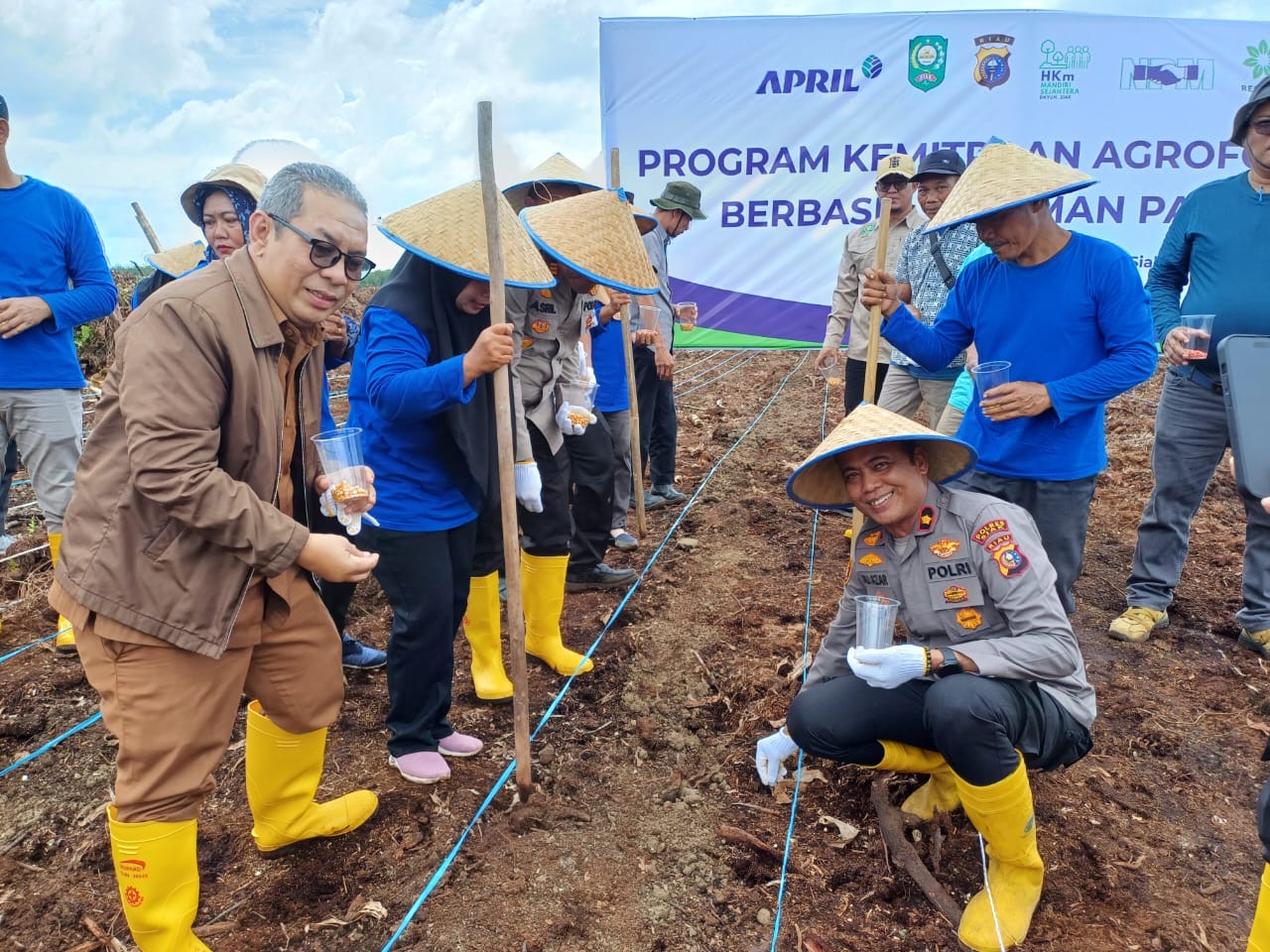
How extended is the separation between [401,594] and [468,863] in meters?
0.85

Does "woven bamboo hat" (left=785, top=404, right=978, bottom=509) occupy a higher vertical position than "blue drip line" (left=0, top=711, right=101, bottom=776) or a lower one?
higher

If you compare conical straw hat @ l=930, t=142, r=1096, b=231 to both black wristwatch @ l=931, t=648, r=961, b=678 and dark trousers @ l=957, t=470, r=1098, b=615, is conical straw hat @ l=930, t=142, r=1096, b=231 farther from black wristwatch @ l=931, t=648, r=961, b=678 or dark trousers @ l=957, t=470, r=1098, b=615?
black wristwatch @ l=931, t=648, r=961, b=678

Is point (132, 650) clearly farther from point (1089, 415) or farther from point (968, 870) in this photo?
point (1089, 415)

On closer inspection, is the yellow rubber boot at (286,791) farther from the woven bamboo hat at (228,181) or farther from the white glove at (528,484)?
the woven bamboo hat at (228,181)

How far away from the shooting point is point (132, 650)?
1.80 m

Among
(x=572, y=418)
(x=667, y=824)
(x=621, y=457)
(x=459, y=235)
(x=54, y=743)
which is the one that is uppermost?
(x=459, y=235)

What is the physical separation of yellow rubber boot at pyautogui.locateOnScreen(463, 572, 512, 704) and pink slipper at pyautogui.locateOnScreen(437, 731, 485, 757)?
41 centimetres

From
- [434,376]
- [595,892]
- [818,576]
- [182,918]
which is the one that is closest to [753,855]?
[595,892]

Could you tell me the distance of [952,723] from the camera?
2.10 meters

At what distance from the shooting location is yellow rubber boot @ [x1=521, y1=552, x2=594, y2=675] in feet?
12.0

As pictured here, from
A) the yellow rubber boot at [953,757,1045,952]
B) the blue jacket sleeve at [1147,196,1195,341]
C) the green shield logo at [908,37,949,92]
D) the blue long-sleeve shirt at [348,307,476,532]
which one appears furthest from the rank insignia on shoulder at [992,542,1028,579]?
the green shield logo at [908,37,949,92]

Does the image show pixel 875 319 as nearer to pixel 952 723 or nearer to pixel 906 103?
pixel 952 723

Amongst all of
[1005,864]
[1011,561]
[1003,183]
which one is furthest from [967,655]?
[1003,183]

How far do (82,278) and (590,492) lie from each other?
2536 mm
